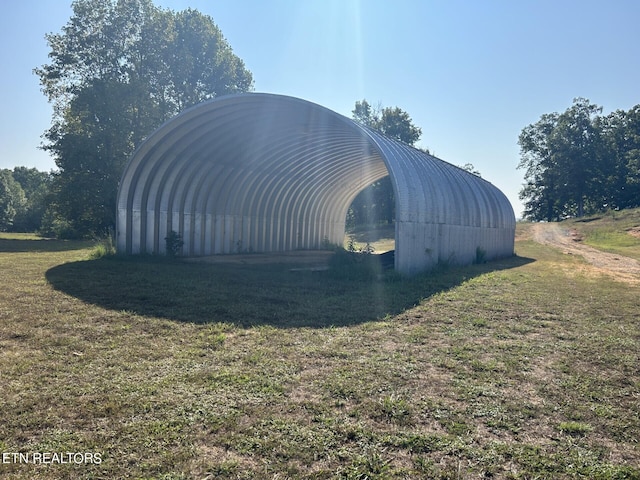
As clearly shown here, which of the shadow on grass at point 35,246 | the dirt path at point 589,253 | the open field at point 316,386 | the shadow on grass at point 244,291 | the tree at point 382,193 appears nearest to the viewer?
the open field at point 316,386

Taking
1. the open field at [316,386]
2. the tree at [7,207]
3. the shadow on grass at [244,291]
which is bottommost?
the open field at [316,386]

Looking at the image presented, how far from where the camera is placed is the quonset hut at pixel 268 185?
47.5 feet

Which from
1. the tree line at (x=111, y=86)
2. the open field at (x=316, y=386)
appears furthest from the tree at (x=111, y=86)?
the open field at (x=316, y=386)

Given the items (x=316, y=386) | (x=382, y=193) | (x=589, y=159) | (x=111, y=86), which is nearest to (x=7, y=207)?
(x=111, y=86)

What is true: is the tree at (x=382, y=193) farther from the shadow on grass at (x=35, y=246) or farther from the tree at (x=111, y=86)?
the shadow on grass at (x=35, y=246)

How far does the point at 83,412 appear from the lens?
169 inches

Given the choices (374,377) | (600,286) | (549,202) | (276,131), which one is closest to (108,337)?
(374,377)

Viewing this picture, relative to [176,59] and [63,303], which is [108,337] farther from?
[176,59]

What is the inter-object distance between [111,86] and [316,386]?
33.4 m

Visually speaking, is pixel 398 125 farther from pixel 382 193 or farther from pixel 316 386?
pixel 316 386

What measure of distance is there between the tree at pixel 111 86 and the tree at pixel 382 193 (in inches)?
1039

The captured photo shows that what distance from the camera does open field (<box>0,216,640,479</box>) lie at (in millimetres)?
3611

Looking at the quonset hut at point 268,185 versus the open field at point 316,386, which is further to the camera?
the quonset hut at point 268,185

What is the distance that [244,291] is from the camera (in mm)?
11141
